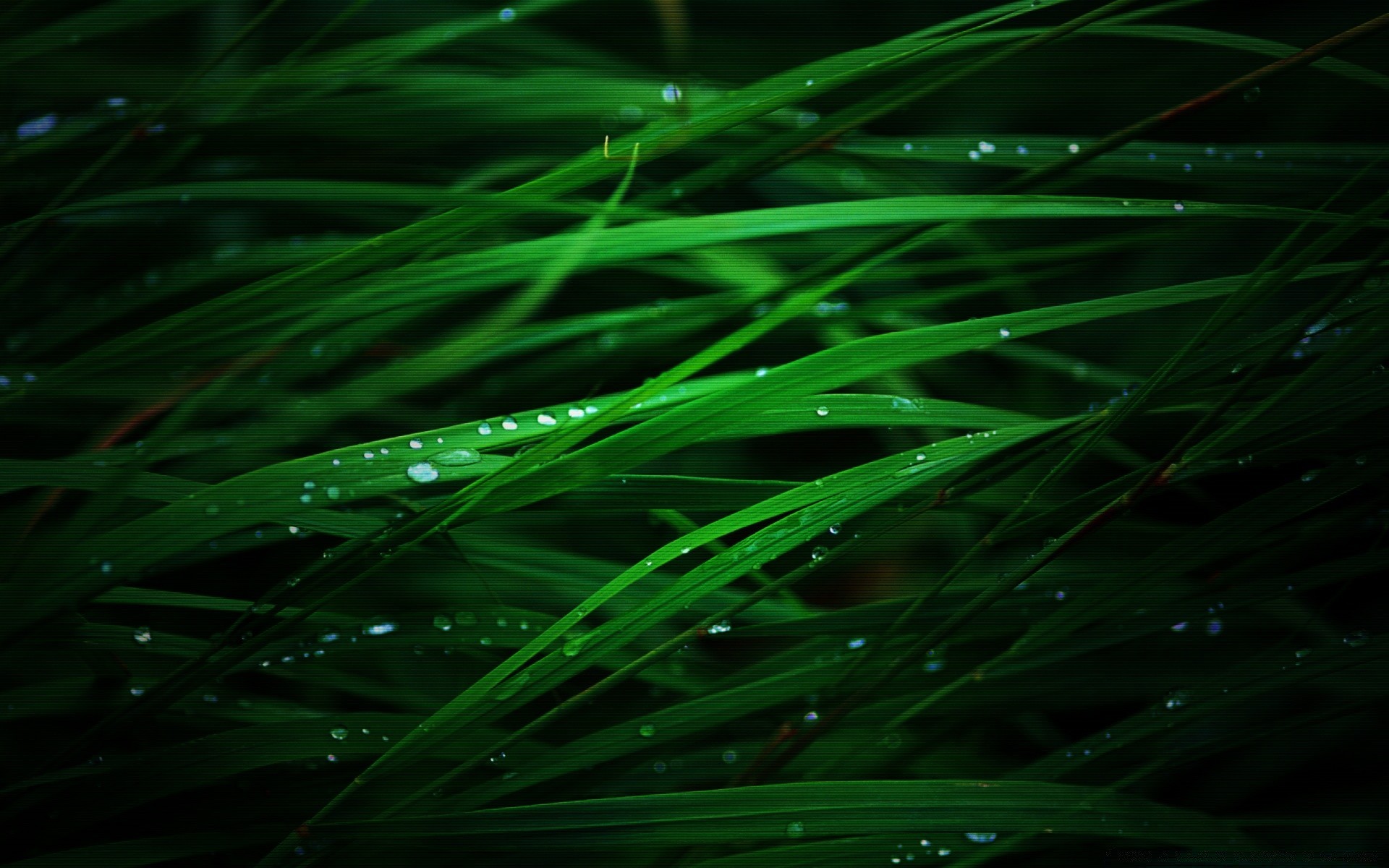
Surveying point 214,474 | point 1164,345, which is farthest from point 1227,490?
point 214,474

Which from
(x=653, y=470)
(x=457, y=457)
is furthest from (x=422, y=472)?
(x=653, y=470)

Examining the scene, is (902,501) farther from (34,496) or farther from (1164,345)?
(34,496)

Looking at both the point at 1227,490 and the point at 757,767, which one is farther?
the point at 1227,490

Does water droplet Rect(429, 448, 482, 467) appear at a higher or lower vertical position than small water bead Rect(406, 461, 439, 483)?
higher

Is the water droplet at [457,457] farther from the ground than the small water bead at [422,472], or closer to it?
farther from the ground
